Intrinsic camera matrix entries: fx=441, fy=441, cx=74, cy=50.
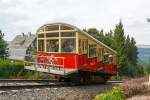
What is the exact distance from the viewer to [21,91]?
50.2ft

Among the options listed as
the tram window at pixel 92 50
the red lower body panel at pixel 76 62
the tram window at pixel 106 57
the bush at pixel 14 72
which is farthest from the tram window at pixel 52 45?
the bush at pixel 14 72

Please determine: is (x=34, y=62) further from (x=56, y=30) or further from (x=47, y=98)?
(x=47, y=98)

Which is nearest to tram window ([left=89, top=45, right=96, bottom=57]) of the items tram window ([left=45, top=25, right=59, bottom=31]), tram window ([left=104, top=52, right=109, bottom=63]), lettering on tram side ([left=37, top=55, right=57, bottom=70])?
tram window ([left=104, top=52, right=109, bottom=63])

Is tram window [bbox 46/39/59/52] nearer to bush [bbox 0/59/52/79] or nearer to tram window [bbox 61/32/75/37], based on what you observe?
tram window [bbox 61/32/75/37]

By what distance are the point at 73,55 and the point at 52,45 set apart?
204 cm

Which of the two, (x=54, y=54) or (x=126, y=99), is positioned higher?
(x=54, y=54)

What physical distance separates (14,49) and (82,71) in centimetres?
8634

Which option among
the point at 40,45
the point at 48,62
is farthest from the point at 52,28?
the point at 40,45

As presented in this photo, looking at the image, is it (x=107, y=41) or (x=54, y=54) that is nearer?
(x=54, y=54)

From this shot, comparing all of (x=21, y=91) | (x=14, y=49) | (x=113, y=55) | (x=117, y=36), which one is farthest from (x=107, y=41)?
A: (x=21, y=91)

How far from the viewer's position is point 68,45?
2028 cm

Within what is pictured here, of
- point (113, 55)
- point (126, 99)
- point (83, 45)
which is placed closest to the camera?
point (126, 99)

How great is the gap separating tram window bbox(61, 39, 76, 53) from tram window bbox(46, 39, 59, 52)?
1.47 ft

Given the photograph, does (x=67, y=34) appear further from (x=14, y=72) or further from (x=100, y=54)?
(x=14, y=72)
